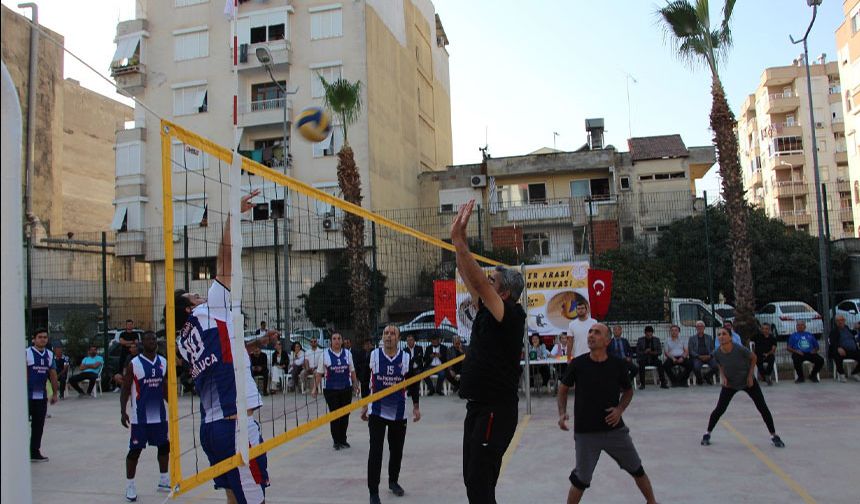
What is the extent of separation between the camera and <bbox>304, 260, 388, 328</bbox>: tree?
16672mm

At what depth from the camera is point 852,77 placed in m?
38.1

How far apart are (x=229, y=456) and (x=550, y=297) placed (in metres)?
8.36

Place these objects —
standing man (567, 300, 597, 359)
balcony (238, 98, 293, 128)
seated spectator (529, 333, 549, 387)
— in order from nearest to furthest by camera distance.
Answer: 1. standing man (567, 300, 597, 359)
2. seated spectator (529, 333, 549, 387)
3. balcony (238, 98, 293, 128)

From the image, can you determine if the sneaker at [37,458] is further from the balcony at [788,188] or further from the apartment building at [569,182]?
the balcony at [788,188]

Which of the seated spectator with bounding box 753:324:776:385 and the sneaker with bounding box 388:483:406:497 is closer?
the sneaker with bounding box 388:483:406:497

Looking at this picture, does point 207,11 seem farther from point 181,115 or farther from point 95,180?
point 95,180

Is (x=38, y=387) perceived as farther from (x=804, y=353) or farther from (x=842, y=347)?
(x=842, y=347)

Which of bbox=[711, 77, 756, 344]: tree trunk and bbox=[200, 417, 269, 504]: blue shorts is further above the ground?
bbox=[711, 77, 756, 344]: tree trunk

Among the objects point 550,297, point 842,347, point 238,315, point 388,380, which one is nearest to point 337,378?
point 388,380

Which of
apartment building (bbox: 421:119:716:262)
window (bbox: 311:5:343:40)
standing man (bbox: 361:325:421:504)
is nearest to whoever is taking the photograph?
standing man (bbox: 361:325:421:504)

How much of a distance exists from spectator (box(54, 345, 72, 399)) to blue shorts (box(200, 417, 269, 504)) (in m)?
13.3

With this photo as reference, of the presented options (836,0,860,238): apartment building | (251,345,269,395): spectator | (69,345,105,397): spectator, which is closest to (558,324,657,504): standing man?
(251,345,269,395): spectator

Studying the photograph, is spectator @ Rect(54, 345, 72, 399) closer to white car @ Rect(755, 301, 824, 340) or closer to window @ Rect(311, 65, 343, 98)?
window @ Rect(311, 65, 343, 98)

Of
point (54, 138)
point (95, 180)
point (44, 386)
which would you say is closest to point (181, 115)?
point (54, 138)
